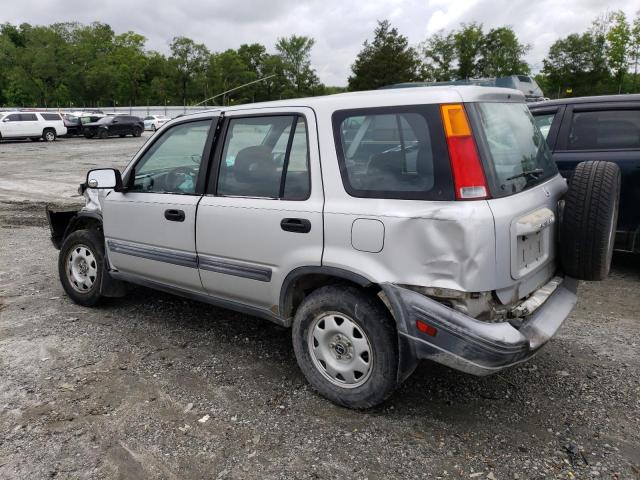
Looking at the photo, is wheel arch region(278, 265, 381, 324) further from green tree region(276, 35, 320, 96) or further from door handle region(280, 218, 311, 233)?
green tree region(276, 35, 320, 96)

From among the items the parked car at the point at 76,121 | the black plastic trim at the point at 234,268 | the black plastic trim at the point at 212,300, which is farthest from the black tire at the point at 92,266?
the parked car at the point at 76,121

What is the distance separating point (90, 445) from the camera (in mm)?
2799

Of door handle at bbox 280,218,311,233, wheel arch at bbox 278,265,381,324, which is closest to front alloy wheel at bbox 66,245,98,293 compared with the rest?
wheel arch at bbox 278,265,381,324

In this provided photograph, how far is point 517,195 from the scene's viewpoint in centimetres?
Result: 277

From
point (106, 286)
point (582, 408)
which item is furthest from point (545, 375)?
point (106, 286)

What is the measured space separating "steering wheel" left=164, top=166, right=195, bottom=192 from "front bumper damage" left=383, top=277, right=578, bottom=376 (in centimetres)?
183

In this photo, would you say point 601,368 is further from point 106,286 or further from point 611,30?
point 611,30

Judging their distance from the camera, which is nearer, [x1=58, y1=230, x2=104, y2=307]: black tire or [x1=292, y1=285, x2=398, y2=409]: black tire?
[x1=292, y1=285, x2=398, y2=409]: black tire

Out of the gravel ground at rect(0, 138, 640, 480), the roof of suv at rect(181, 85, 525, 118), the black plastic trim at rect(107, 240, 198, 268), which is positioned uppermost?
the roof of suv at rect(181, 85, 525, 118)

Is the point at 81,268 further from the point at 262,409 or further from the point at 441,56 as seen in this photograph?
the point at 441,56

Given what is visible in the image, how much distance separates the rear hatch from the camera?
2605mm

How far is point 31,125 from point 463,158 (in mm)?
32049

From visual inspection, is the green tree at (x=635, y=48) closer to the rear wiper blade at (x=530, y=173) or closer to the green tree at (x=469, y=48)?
the green tree at (x=469, y=48)

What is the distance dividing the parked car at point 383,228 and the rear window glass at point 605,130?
236 centimetres
